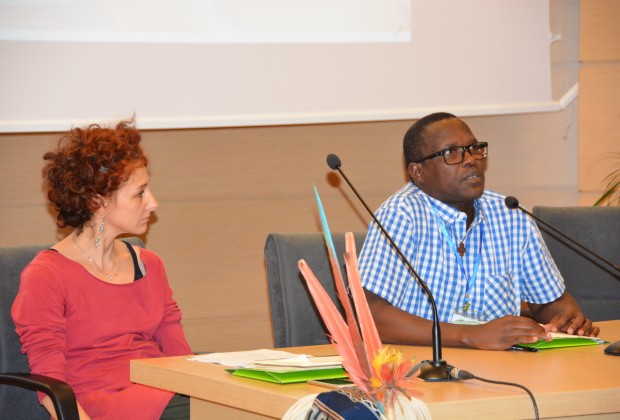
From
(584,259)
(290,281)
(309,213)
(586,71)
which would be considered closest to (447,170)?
(290,281)

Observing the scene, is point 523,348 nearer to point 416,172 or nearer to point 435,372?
point 435,372

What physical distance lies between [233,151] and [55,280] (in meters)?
1.61

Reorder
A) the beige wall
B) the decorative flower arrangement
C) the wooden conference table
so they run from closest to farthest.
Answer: the decorative flower arrangement
the wooden conference table
the beige wall

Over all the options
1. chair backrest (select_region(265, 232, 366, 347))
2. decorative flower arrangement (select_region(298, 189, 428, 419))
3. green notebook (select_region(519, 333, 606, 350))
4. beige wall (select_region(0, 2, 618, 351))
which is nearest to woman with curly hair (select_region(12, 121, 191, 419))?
chair backrest (select_region(265, 232, 366, 347))

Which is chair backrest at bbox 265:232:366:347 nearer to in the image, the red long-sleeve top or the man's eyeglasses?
the red long-sleeve top

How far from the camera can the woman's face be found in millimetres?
2355

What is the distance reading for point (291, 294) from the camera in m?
2.49

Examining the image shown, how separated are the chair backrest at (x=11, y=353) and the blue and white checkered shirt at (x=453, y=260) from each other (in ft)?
3.03

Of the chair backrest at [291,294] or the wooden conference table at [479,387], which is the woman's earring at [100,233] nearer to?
the chair backrest at [291,294]

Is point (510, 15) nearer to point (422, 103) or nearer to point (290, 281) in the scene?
point (422, 103)

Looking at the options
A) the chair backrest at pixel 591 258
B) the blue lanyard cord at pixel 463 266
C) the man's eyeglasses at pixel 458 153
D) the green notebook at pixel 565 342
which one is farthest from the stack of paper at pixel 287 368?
the chair backrest at pixel 591 258

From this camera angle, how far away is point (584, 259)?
3105 millimetres

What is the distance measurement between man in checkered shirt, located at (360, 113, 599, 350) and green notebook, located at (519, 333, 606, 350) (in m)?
0.16

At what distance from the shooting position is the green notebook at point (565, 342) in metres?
1.98
